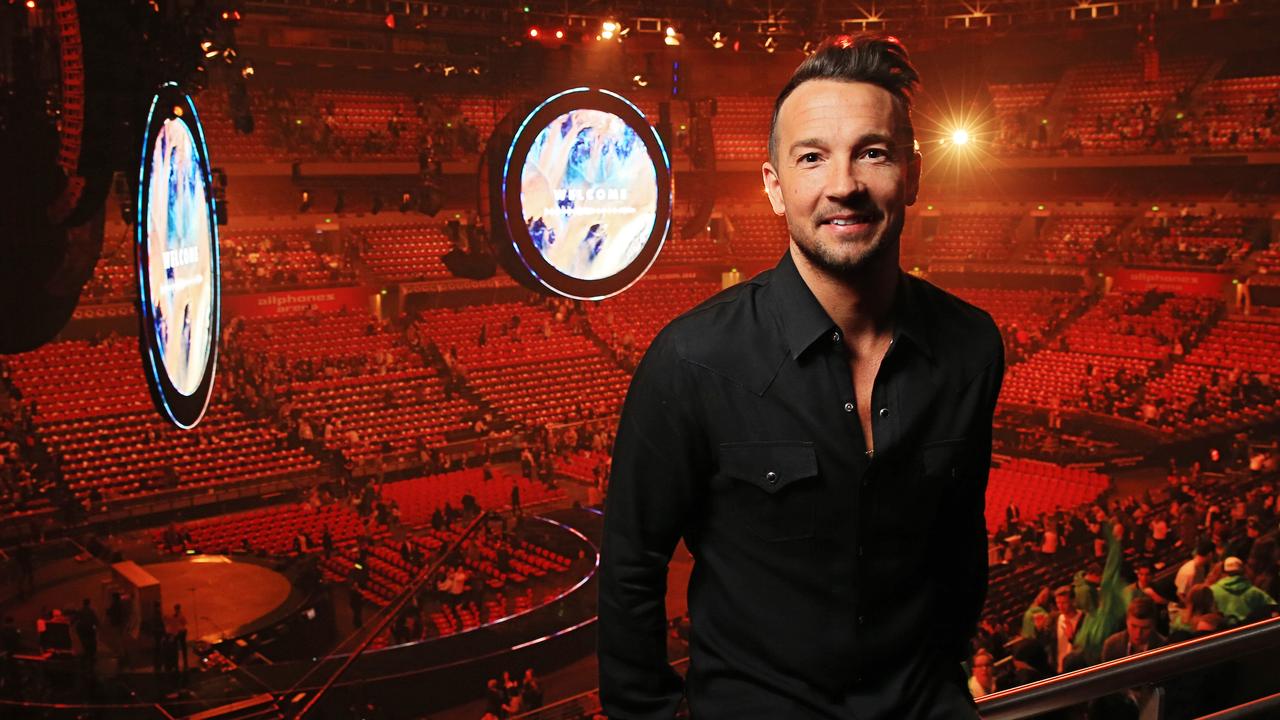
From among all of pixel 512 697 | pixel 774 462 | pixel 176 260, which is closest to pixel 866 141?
pixel 774 462

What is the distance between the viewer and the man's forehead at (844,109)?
133 cm

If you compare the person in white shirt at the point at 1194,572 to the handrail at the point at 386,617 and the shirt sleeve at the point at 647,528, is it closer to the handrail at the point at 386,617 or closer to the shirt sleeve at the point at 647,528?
the handrail at the point at 386,617

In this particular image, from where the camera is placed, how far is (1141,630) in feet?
17.5

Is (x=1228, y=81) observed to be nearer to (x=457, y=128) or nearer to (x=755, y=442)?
(x=457, y=128)

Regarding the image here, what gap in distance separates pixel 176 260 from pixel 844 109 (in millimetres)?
7267

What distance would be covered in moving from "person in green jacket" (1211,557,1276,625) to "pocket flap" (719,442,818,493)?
542cm

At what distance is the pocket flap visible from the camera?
1332mm

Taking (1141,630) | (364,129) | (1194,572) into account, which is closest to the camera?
(1141,630)

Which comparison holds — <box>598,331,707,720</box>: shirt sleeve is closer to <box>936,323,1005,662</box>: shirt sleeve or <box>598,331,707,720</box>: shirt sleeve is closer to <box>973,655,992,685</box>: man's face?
<box>936,323,1005,662</box>: shirt sleeve

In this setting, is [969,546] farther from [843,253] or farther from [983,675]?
[983,675]

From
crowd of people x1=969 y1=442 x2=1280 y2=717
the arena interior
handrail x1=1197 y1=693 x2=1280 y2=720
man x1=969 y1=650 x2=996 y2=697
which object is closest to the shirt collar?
handrail x1=1197 y1=693 x2=1280 y2=720

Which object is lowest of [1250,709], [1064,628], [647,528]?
[1064,628]

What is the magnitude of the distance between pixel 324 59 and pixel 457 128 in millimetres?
2560

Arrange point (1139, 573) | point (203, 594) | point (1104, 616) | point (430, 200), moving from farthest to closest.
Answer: point (430, 200), point (203, 594), point (1139, 573), point (1104, 616)
